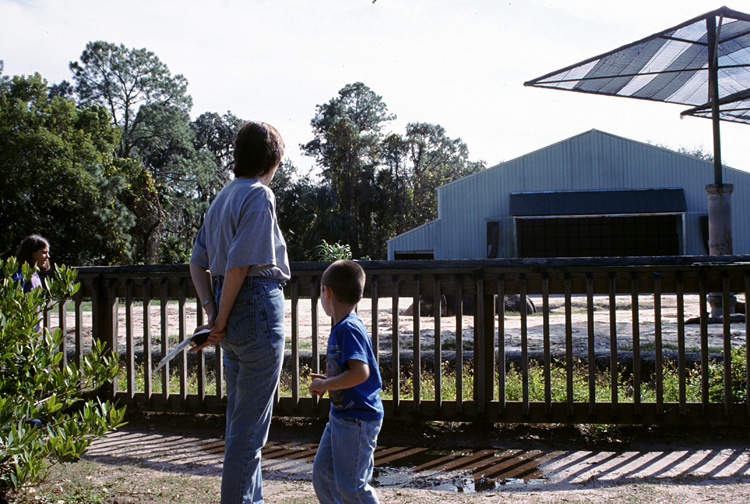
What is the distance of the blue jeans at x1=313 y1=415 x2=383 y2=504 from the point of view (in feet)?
8.47

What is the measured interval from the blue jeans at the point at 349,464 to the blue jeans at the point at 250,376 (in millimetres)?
340

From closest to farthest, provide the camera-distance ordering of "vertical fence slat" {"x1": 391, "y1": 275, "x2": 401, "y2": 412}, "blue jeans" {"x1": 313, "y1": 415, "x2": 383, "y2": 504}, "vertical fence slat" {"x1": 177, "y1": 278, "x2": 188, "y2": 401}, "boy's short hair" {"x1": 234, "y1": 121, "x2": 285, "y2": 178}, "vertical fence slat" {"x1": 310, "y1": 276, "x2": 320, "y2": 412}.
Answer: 1. "blue jeans" {"x1": 313, "y1": 415, "x2": 383, "y2": 504}
2. "boy's short hair" {"x1": 234, "y1": 121, "x2": 285, "y2": 178}
3. "vertical fence slat" {"x1": 391, "y1": 275, "x2": 401, "y2": 412}
4. "vertical fence slat" {"x1": 310, "y1": 276, "x2": 320, "y2": 412}
5. "vertical fence slat" {"x1": 177, "y1": 278, "x2": 188, "y2": 401}

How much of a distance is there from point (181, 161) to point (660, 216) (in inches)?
1572

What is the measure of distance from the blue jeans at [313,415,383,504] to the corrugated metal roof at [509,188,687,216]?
24.5m

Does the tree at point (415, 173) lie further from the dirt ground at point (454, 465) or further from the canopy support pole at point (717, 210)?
the dirt ground at point (454, 465)

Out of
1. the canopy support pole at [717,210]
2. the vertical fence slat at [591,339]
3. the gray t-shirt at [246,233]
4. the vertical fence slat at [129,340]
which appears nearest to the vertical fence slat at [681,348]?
the vertical fence slat at [591,339]

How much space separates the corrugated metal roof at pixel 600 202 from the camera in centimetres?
2567

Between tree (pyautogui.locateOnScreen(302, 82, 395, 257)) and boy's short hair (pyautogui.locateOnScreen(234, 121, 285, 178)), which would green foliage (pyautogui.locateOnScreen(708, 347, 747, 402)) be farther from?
Answer: tree (pyautogui.locateOnScreen(302, 82, 395, 257))

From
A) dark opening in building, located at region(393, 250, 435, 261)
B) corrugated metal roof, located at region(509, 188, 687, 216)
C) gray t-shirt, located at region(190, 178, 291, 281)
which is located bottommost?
gray t-shirt, located at region(190, 178, 291, 281)

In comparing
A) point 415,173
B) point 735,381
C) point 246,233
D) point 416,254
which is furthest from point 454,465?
point 415,173

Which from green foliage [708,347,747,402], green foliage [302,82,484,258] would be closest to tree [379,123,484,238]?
green foliage [302,82,484,258]

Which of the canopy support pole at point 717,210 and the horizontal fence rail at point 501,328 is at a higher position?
the canopy support pole at point 717,210

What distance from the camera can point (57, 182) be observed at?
3159 centimetres

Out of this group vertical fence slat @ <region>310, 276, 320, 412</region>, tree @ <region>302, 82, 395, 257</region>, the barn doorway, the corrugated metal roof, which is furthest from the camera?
tree @ <region>302, 82, 395, 257</region>
